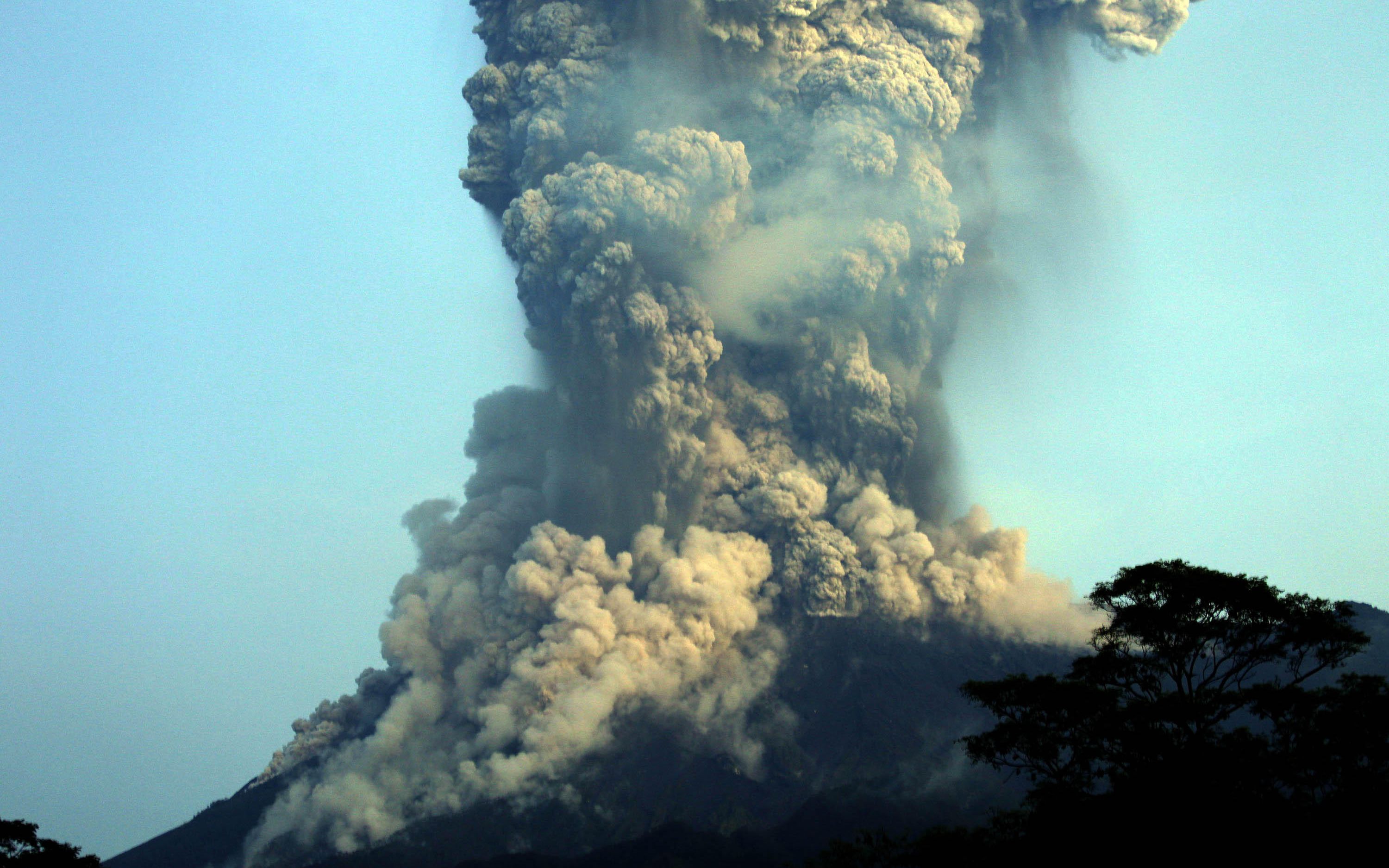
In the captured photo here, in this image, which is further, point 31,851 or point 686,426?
point 686,426

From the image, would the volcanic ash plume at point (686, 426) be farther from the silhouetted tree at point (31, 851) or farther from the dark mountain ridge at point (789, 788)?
the silhouetted tree at point (31, 851)

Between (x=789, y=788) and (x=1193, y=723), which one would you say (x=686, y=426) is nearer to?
(x=789, y=788)

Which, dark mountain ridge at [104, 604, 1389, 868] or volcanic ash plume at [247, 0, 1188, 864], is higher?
volcanic ash plume at [247, 0, 1188, 864]

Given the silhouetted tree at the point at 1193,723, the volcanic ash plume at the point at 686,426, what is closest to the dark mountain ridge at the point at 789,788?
the volcanic ash plume at the point at 686,426

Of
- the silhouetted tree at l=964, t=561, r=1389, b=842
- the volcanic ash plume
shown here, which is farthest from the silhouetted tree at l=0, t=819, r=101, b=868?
the volcanic ash plume

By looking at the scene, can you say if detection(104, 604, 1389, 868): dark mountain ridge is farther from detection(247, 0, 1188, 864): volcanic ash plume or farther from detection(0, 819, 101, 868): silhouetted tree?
detection(0, 819, 101, 868): silhouetted tree

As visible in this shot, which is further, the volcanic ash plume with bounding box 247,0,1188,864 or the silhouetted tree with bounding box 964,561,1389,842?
the volcanic ash plume with bounding box 247,0,1188,864

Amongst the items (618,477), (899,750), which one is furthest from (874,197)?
(899,750)

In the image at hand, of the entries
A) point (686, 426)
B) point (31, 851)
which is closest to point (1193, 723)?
point (31, 851)

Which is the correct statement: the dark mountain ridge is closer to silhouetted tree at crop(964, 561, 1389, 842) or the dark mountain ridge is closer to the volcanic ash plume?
the volcanic ash plume
